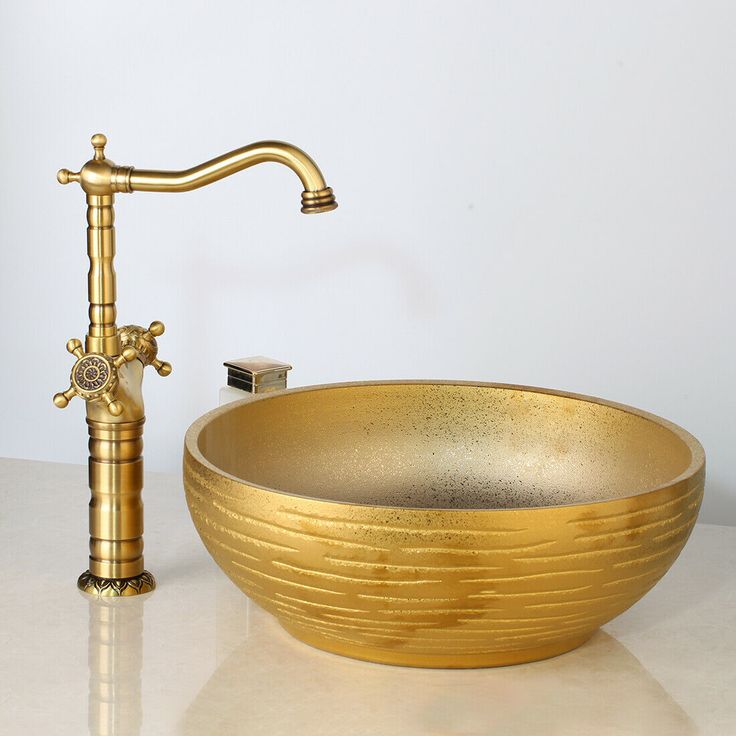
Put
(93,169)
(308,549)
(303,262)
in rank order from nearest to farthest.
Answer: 1. (308,549)
2. (93,169)
3. (303,262)

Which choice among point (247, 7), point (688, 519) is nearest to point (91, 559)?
point (688, 519)

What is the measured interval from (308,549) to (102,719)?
17 centimetres

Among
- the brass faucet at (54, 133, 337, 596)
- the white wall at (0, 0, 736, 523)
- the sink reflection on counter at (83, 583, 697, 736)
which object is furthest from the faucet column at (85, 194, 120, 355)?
the white wall at (0, 0, 736, 523)

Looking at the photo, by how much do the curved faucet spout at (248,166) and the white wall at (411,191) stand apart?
1.12 ft

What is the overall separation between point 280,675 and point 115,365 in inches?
10.2

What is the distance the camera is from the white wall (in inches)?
45.3

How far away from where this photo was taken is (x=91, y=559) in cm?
95

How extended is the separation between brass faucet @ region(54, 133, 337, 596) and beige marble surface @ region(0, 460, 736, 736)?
4 centimetres

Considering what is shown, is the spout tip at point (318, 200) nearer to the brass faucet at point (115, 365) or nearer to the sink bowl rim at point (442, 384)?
the brass faucet at point (115, 365)

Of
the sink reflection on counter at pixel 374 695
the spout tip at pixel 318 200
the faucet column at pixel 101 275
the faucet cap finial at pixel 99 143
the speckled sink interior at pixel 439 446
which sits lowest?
the sink reflection on counter at pixel 374 695

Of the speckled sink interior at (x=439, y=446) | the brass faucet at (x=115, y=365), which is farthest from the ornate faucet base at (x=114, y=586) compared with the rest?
the speckled sink interior at (x=439, y=446)

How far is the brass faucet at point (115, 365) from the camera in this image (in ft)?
2.91

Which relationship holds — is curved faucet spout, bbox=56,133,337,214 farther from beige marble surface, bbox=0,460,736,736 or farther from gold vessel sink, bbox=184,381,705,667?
beige marble surface, bbox=0,460,736,736

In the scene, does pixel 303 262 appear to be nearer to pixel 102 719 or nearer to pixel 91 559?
pixel 91 559
